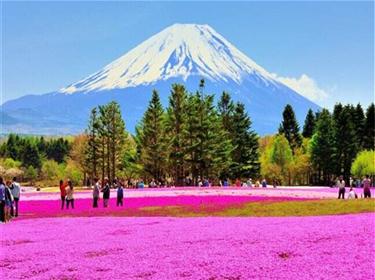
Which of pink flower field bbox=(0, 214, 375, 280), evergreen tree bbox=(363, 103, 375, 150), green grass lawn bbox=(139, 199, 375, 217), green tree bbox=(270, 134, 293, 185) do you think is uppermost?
evergreen tree bbox=(363, 103, 375, 150)

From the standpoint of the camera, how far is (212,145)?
295 ft

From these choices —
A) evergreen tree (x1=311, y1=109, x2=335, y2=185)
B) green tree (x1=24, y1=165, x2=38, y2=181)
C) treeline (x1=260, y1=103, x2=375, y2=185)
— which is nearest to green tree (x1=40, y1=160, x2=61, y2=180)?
green tree (x1=24, y1=165, x2=38, y2=181)

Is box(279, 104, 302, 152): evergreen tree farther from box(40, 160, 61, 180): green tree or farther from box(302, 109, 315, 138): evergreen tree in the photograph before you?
box(40, 160, 61, 180): green tree

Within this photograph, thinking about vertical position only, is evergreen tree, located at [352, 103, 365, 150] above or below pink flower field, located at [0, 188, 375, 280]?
above

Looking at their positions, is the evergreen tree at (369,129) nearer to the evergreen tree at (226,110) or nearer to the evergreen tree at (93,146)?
the evergreen tree at (226,110)

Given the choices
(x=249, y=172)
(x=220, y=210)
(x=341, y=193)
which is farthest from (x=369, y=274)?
(x=249, y=172)

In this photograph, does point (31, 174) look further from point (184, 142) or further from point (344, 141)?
point (344, 141)

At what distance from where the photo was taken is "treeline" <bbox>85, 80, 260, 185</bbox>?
89750mm

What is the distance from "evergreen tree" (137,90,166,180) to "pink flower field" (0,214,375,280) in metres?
65.4

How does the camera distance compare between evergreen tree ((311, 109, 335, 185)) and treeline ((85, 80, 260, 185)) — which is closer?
treeline ((85, 80, 260, 185))

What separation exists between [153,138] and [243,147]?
19253 millimetres

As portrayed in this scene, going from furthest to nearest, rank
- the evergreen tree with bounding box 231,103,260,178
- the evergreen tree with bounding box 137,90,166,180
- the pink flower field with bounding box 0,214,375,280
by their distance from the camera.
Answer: the evergreen tree with bounding box 231,103,260,178 → the evergreen tree with bounding box 137,90,166,180 → the pink flower field with bounding box 0,214,375,280

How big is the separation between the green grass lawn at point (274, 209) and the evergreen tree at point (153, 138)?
A: 53048mm

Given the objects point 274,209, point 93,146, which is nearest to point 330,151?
point 93,146
